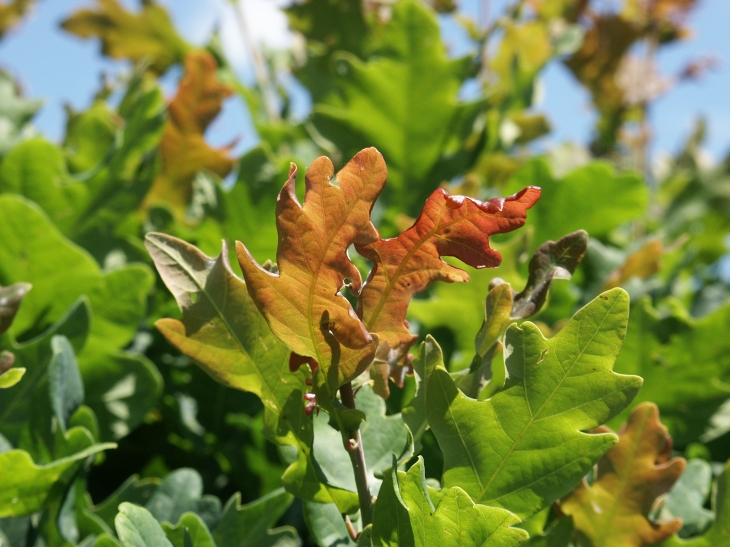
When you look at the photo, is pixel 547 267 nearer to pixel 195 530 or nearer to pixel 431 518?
pixel 431 518

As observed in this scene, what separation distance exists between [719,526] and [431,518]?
0.41 metres

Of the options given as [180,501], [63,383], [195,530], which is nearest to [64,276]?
[63,383]

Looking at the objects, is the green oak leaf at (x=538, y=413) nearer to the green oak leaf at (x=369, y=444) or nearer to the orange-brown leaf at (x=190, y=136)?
the green oak leaf at (x=369, y=444)

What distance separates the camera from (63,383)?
91 centimetres

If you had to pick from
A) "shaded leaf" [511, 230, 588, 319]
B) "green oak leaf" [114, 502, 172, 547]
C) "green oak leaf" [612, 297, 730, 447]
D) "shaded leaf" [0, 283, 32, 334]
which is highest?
"shaded leaf" [511, 230, 588, 319]

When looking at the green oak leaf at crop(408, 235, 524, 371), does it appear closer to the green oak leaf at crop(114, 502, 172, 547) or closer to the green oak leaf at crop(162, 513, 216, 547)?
the green oak leaf at crop(162, 513, 216, 547)

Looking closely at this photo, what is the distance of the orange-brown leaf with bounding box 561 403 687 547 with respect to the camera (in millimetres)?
863

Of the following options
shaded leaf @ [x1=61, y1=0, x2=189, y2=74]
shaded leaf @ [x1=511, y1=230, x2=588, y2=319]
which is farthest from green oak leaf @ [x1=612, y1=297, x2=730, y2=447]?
shaded leaf @ [x1=61, y1=0, x2=189, y2=74]

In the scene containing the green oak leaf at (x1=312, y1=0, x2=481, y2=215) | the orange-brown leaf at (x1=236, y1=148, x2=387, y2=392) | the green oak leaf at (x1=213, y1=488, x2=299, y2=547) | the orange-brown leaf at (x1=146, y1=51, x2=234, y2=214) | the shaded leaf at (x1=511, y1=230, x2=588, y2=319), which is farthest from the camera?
the green oak leaf at (x1=312, y1=0, x2=481, y2=215)

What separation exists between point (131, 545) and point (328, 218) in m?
0.32

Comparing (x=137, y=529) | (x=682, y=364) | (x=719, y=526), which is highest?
(x=137, y=529)

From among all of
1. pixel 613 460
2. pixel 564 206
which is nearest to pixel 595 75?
pixel 564 206

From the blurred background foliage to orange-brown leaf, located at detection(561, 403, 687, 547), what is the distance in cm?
19

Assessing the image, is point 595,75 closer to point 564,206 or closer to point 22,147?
point 564,206
